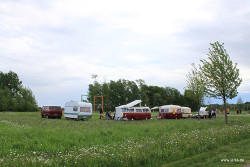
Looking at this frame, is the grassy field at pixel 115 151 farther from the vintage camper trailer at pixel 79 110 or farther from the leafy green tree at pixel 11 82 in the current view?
the leafy green tree at pixel 11 82

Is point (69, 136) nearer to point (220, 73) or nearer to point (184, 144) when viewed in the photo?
point (184, 144)

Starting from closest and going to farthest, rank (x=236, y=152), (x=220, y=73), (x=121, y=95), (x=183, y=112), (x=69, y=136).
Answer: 1. (x=236, y=152)
2. (x=69, y=136)
3. (x=220, y=73)
4. (x=183, y=112)
5. (x=121, y=95)

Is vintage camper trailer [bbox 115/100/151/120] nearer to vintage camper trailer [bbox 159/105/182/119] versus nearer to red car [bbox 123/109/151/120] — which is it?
red car [bbox 123/109/151/120]

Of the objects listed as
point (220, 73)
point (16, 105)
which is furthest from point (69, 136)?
point (16, 105)

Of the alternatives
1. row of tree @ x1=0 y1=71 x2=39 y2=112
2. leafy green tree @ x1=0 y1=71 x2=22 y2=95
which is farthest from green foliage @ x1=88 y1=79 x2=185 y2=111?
leafy green tree @ x1=0 y1=71 x2=22 y2=95

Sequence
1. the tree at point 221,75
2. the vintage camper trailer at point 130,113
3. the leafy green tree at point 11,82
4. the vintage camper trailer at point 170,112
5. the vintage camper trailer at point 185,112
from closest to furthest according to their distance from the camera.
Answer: the tree at point 221,75
the vintage camper trailer at point 130,113
the vintage camper trailer at point 170,112
the vintage camper trailer at point 185,112
the leafy green tree at point 11,82

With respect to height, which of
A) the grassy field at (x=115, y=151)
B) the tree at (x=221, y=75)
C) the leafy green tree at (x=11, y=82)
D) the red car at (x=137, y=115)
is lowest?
the grassy field at (x=115, y=151)

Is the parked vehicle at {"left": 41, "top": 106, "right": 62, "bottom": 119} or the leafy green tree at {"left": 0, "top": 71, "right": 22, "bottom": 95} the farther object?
the leafy green tree at {"left": 0, "top": 71, "right": 22, "bottom": 95}

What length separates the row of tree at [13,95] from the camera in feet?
236

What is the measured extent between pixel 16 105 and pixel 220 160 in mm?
74064

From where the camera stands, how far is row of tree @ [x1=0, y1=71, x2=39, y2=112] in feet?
236

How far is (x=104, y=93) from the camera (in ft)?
288

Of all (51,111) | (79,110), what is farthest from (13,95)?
(79,110)

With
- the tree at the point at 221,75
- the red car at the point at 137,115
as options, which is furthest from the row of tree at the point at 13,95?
the tree at the point at 221,75
